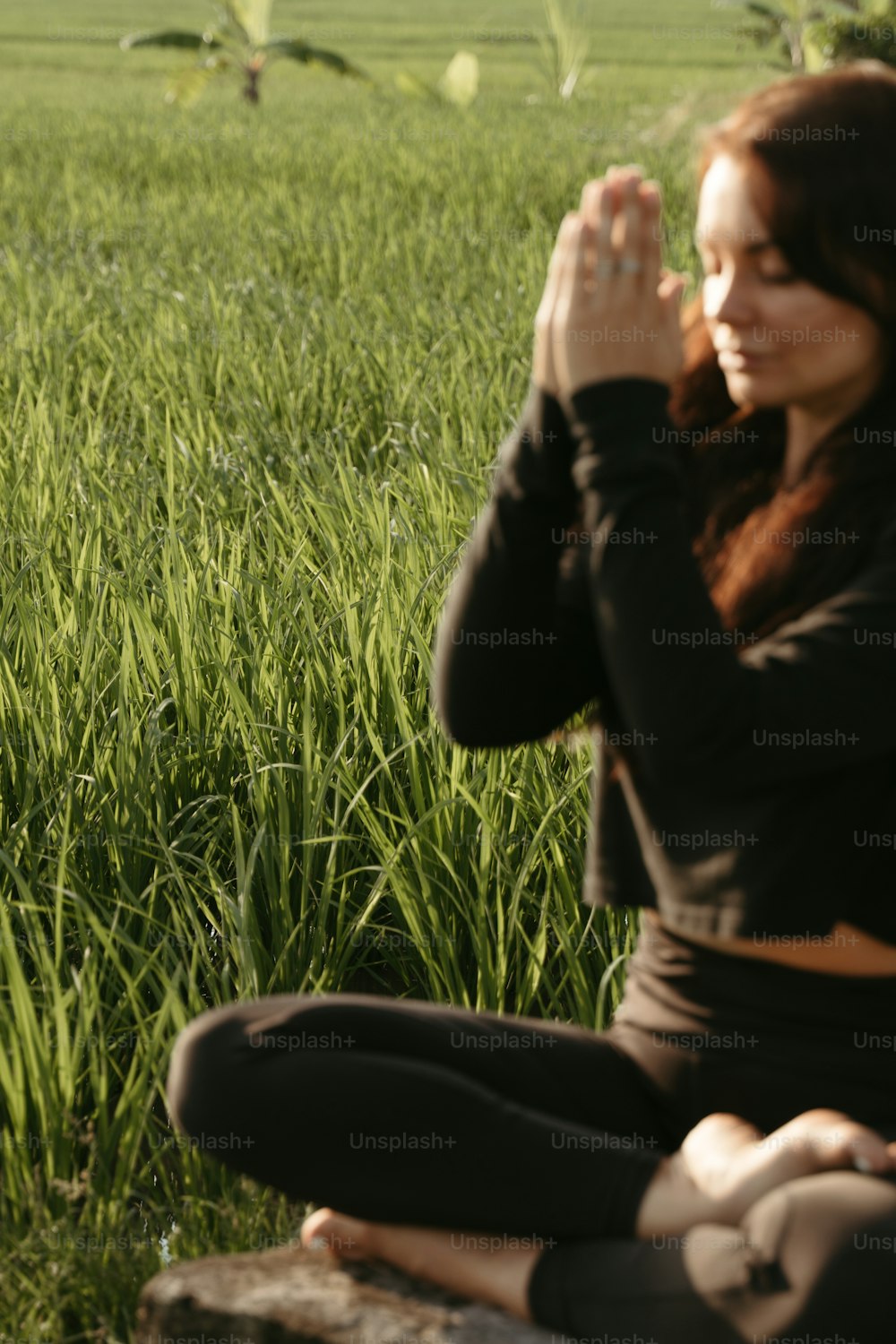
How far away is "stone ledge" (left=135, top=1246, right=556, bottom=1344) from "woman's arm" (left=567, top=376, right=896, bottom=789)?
1.36ft

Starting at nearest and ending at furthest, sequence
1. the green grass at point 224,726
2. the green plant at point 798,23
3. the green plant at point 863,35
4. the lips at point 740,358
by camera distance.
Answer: the lips at point 740,358, the green grass at point 224,726, the green plant at point 863,35, the green plant at point 798,23

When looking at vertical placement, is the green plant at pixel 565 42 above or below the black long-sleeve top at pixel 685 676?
above

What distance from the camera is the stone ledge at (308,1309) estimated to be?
3.81 feet

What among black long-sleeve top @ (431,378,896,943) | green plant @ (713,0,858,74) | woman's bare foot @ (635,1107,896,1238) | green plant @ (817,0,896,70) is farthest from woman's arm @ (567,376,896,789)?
green plant @ (713,0,858,74)

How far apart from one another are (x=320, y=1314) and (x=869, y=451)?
2.39 feet

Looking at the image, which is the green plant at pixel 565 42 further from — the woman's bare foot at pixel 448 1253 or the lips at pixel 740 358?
the woman's bare foot at pixel 448 1253

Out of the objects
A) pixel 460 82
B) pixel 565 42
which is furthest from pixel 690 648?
pixel 565 42

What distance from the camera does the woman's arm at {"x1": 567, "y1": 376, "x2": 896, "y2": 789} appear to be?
1.12m

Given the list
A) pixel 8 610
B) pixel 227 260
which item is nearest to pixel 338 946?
pixel 8 610

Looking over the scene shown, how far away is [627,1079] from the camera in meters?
1.32

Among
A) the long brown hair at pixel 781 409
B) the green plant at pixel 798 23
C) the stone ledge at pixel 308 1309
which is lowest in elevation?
the stone ledge at pixel 308 1309

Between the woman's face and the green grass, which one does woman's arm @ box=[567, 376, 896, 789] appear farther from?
the green grass

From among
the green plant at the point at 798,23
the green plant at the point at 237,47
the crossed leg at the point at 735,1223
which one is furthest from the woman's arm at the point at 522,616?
the green plant at the point at 237,47

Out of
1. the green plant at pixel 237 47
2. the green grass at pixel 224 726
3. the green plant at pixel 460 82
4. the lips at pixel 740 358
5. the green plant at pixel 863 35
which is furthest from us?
the green plant at pixel 460 82
